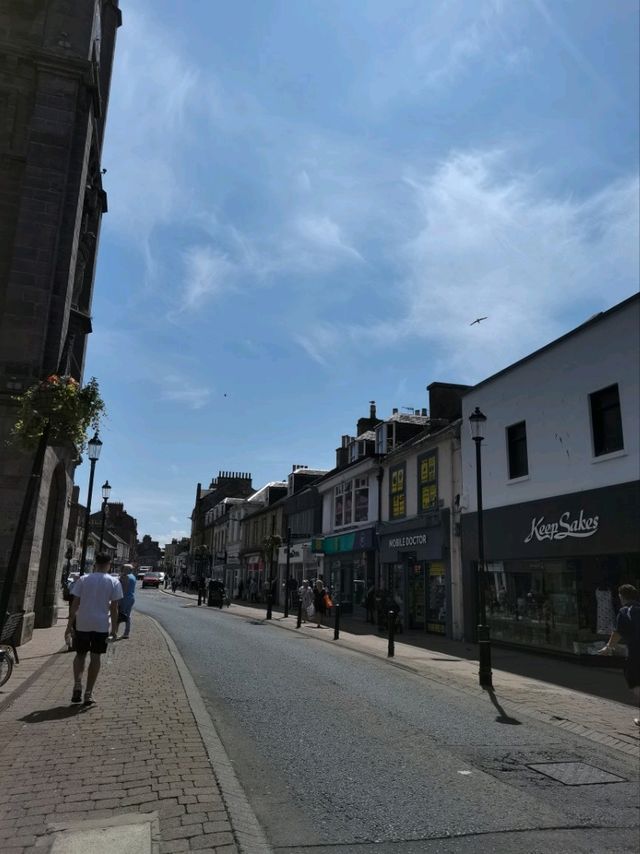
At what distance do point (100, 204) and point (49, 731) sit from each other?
1994 cm

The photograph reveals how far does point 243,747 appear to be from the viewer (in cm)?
655

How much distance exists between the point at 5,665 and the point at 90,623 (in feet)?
6.17

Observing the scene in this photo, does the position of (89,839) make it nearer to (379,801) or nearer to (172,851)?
(172,851)

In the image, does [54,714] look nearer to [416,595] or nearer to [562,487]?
[562,487]

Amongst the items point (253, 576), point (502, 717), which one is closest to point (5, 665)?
point (502, 717)

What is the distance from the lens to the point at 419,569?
22.8 meters

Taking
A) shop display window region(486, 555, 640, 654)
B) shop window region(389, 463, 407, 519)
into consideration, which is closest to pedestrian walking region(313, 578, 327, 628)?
shop window region(389, 463, 407, 519)

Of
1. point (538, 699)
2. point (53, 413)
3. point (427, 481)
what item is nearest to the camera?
point (53, 413)

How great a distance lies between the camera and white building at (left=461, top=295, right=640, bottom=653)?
532 inches

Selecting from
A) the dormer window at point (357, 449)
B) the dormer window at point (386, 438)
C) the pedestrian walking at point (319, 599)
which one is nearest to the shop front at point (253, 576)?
the dormer window at point (357, 449)

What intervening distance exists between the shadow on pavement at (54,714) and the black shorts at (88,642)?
0.64 metres

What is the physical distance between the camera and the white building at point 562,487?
44.3 feet

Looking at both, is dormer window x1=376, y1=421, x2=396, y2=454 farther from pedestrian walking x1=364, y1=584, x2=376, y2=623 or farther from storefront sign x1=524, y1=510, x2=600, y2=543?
storefront sign x1=524, y1=510, x2=600, y2=543

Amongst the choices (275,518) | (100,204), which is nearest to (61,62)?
(100,204)
